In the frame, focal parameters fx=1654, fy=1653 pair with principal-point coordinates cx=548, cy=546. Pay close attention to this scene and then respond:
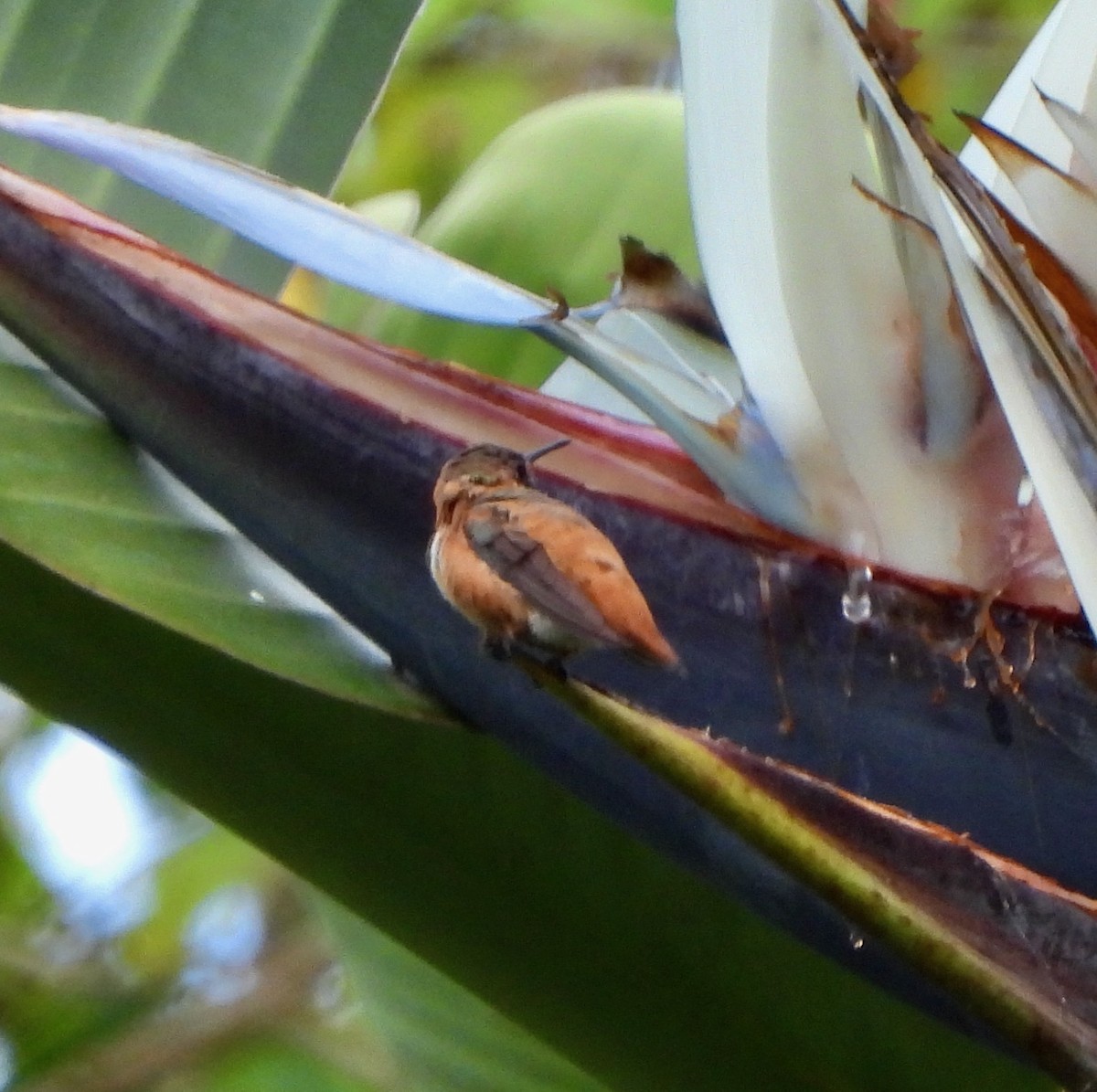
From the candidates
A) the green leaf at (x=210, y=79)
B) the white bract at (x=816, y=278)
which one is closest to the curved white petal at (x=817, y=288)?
the white bract at (x=816, y=278)

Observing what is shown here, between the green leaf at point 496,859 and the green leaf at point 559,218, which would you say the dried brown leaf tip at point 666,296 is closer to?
the green leaf at point 496,859

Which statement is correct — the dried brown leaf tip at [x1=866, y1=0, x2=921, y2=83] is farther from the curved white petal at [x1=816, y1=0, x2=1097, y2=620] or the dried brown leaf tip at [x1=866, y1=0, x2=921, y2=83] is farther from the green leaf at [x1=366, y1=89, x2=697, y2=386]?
the green leaf at [x1=366, y1=89, x2=697, y2=386]

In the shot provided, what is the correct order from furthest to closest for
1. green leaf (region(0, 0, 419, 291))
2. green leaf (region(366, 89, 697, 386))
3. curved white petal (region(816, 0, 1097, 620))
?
green leaf (region(366, 89, 697, 386)), green leaf (region(0, 0, 419, 291)), curved white petal (region(816, 0, 1097, 620))

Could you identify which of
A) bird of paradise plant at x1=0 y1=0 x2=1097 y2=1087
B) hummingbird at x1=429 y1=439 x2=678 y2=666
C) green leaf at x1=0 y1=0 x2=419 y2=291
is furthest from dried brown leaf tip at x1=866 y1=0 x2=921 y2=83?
green leaf at x1=0 y1=0 x2=419 y2=291

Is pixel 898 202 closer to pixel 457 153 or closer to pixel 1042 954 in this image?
pixel 1042 954

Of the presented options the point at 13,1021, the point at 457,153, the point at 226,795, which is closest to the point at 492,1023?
the point at 226,795

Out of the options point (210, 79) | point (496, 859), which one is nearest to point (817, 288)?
point (496, 859)
